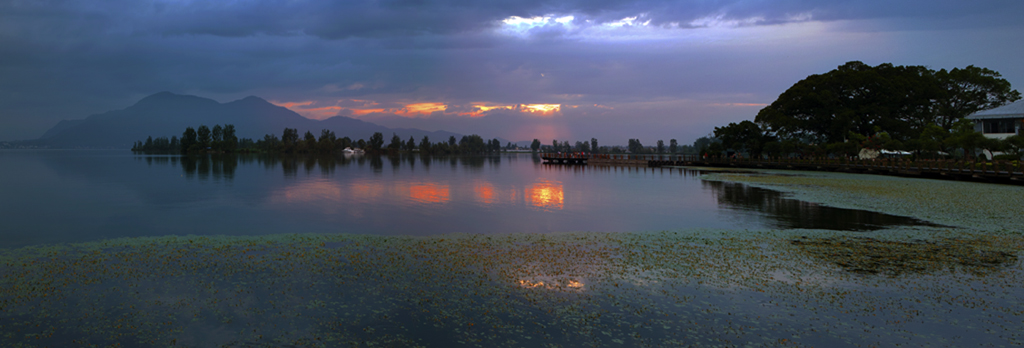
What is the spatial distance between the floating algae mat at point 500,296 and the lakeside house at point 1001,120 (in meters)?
66.9

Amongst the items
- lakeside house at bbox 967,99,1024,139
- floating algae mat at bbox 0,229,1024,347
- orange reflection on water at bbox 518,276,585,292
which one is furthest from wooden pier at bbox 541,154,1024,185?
orange reflection on water at bbox 518,276,585,292

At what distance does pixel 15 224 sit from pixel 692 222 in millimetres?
27700

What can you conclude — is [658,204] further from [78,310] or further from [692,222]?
[78,310]

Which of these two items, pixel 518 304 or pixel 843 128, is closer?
pixel 518 304

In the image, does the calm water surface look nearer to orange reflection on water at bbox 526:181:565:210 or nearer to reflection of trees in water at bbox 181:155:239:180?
orange reflection on water at bbox 526:181:565:210

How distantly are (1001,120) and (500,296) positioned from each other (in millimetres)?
83725

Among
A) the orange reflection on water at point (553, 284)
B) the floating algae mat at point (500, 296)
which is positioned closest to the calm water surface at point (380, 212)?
the floating algae mat at point (500, 296)

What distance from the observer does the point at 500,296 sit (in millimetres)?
11047

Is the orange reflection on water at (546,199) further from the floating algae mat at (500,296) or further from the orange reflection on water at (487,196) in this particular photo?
the floating algae mat at (500,296)

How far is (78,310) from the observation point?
1019 cm

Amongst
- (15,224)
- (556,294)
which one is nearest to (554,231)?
(556,294)

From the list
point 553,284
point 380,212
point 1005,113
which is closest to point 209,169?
point 380,212

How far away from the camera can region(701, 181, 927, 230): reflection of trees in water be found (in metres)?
21.2

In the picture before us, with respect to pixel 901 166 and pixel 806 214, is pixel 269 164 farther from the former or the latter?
pixel 901 166
